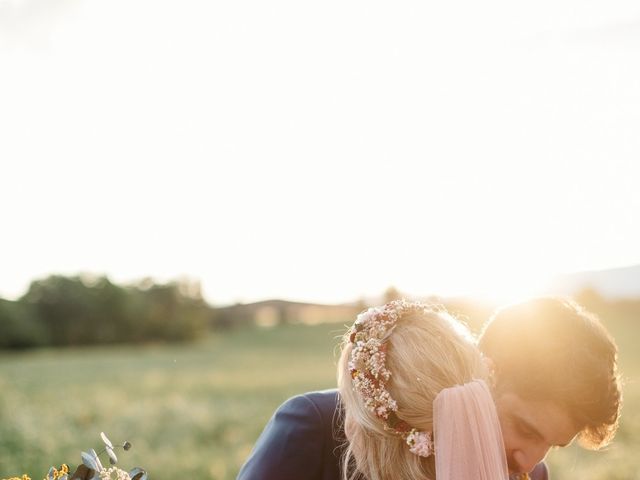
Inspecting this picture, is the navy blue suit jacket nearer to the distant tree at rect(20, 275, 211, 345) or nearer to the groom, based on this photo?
the groom

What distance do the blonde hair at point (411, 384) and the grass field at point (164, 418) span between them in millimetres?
983

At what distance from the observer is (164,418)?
14.3 meters

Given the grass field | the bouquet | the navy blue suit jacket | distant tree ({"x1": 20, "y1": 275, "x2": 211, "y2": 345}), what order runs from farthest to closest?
distant tree ({"x1": 20, "y1": 275, "x2": 211, "y2": 345}) → the grass field → the navy blue suit jacket → the bouquet

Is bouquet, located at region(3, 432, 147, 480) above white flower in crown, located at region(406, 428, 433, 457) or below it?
above

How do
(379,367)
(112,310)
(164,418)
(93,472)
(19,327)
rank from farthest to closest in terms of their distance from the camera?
(112,310) → (19,327) → (164,418) → (379,367) → (93,472)

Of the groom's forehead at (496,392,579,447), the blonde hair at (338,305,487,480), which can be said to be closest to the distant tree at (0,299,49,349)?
the groom's forehead at (496,392,579,447)

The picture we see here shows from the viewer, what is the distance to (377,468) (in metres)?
3.05

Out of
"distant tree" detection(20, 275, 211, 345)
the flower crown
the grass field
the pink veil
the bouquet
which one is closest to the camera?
the bouquet

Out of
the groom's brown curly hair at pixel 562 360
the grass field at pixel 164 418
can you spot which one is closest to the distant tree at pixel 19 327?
the grass field at pixel 164 418

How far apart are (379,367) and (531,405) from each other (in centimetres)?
96

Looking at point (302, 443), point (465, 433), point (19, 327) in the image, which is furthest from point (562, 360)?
point (19, 327)

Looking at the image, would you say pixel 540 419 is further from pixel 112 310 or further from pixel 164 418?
pixel 112 310

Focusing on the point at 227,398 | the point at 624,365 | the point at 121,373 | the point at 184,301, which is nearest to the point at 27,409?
the point at 227,398

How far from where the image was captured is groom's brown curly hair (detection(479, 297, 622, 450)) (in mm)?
3529
